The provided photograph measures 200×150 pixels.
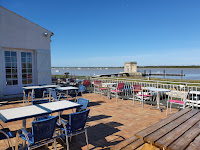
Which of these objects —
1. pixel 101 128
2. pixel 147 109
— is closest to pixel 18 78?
pixel 101 128

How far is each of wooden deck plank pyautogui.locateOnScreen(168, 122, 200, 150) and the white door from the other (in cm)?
758

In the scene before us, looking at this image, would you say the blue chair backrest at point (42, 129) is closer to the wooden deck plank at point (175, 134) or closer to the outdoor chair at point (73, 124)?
the outdoor chair at point (73, 124)

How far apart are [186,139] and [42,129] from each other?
178 centimetres

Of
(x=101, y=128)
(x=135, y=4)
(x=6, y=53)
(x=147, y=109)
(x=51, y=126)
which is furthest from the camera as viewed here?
(x=135, y=4)

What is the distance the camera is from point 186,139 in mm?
1617

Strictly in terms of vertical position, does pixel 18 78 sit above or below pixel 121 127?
above

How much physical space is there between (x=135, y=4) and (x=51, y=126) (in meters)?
12.1

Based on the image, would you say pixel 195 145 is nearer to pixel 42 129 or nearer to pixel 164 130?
pixel 164 130

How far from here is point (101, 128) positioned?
367cm

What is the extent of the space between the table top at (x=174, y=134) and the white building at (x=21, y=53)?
7.19 m

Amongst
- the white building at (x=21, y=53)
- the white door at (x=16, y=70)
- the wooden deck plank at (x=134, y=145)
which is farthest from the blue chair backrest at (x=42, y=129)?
the white door at (x=16, y=70)

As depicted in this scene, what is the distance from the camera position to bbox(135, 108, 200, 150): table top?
4.95 ft

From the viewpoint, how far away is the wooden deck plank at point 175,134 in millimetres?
1514

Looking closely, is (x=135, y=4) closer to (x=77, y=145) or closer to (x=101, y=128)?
(x=101, y=128)
